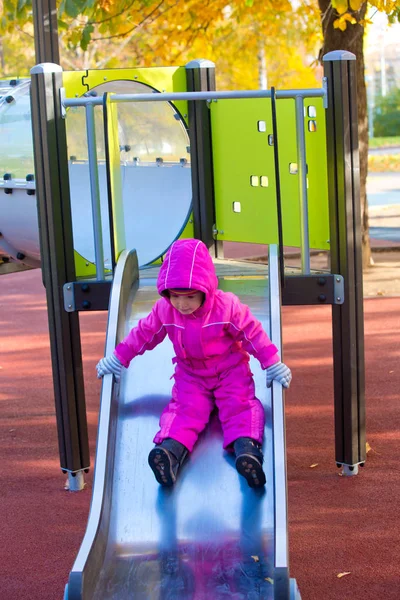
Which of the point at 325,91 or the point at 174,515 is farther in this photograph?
the point at 325,91

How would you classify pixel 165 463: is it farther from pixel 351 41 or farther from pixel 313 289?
pixel 351 41

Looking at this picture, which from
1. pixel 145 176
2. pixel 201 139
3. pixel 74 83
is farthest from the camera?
pixel 145 176

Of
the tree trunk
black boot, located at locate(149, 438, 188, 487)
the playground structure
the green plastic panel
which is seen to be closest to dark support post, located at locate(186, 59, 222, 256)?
the green plastic panel

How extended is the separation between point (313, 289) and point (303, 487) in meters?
1.17

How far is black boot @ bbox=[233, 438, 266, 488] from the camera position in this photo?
13.6ft

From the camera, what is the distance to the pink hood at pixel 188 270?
427 cm

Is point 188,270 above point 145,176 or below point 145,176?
below

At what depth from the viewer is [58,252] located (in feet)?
17.5

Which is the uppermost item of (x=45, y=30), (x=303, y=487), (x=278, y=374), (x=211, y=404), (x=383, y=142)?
→ (x=45, y=30)

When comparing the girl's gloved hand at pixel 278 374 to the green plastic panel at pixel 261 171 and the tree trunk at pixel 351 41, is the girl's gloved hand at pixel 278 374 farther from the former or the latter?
the tree trunk at pixel 351 41

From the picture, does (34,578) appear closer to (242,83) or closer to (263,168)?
(263,168)

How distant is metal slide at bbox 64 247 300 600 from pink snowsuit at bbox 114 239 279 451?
114 mm

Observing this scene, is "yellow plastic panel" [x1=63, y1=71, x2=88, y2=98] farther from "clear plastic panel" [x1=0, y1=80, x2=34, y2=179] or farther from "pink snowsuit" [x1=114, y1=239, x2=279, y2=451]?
"pink snowsuit" [x1=114, y1=239, x2=279, y2=451]

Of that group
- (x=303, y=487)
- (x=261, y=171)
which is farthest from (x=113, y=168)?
(x=303, y=487)
